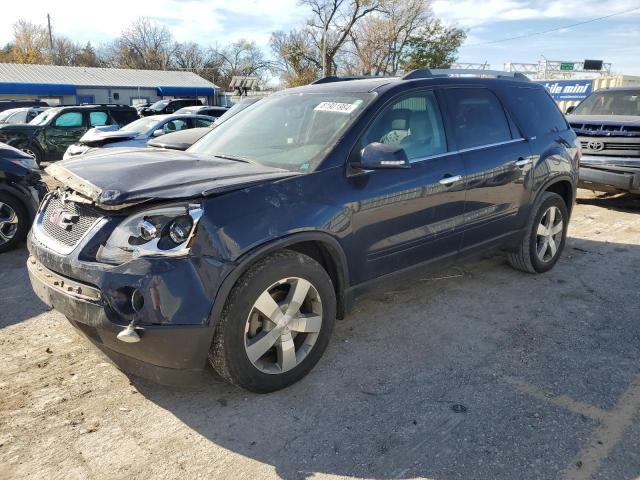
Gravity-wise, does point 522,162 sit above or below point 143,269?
above

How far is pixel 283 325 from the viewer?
9.71 ft

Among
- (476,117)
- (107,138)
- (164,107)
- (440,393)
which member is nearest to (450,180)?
(476,117)

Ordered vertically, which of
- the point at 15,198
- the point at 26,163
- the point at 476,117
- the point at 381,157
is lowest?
the point at 15,198

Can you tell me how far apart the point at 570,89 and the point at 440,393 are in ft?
87.8

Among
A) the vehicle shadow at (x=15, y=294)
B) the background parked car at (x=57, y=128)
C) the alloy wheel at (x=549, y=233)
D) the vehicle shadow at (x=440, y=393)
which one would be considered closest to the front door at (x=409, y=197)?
the vehicle shadow at (x=440, y=393)

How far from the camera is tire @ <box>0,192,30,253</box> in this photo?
19.5ft

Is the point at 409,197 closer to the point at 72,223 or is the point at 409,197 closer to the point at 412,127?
the point at 412,127

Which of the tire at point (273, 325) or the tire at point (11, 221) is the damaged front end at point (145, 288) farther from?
the tire at point (11, 221)

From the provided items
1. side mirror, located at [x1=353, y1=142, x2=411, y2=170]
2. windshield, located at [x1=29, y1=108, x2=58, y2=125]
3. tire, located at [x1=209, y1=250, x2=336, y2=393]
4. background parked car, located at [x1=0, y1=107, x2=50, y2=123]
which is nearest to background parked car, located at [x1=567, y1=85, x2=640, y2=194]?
side mirror, located at [x1=353, y1=142, x2=411, y2=170]

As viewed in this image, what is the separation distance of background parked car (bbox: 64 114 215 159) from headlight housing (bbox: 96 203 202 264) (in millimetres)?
7583

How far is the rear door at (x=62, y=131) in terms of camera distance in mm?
14125

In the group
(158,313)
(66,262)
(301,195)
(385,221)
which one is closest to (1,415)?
(66,262)

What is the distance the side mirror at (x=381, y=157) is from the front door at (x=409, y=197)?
124 millimetres

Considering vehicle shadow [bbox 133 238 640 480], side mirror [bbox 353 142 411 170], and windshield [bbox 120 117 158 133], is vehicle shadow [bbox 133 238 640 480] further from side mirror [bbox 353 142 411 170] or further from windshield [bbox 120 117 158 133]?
windshield [bbox 120 117 158 133]
